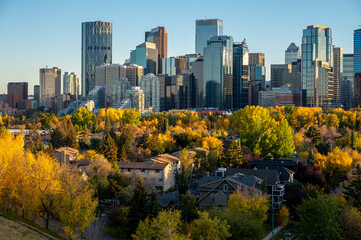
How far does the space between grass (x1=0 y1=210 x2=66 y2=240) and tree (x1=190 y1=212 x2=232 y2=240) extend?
1038 centimetres

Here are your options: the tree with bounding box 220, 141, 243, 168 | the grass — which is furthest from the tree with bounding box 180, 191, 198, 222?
the tree with bounding box 220, 141, 243, 168

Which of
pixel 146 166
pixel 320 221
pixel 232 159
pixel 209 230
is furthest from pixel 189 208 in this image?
pixel 232 159

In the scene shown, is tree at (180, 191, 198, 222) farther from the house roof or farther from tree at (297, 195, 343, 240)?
the house roof

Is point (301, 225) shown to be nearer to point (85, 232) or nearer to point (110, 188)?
point (85, 232)

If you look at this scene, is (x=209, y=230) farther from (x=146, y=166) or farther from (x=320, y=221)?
(x=146, y=166)

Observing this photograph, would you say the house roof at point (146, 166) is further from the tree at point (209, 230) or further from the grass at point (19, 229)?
the tree at point (209, 230)

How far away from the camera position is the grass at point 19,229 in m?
36.2

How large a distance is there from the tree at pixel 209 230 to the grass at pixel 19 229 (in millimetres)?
10381

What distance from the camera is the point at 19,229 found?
124ft

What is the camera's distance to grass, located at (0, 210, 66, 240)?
3618 cm

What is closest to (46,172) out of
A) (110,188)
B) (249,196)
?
(110,188)

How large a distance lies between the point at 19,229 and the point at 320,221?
22747 millimetres

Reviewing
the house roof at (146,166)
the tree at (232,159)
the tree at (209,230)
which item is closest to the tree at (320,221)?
the tree at (209,230)

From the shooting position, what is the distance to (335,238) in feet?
131
